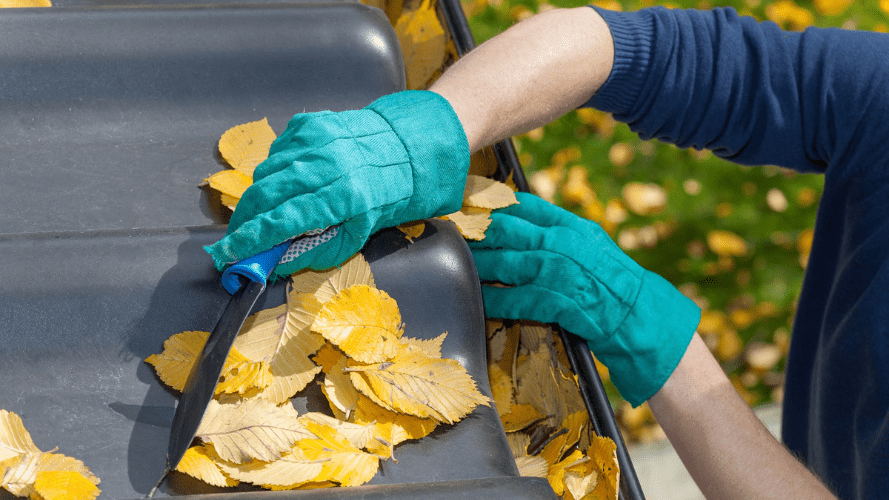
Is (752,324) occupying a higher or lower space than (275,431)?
lower

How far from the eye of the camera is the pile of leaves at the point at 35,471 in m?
0.62

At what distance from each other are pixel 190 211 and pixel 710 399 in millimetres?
807

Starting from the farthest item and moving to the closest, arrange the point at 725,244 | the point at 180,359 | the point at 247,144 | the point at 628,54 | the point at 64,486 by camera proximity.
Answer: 1. the point at 725,244
2. the point at 628,54
3. the point at 247,144
4. the point at 180,359
5. the point at 64,486

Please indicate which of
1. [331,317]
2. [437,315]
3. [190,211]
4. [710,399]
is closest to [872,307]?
[710,399]

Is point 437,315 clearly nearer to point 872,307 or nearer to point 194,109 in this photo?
point 194,109

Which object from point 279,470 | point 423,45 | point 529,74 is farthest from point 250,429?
point 423,45

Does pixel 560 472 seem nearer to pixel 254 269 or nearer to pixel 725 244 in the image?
pixel 254 269

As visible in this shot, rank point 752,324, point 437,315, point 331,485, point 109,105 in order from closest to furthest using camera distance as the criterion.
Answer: point 331,485 < point 437,315 < point 109,105 < point 752,324

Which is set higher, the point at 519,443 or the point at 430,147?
the point at 430,147

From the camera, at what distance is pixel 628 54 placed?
1.11 metres

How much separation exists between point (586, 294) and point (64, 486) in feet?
2.23

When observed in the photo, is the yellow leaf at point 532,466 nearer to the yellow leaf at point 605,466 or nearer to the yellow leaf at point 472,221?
the yellow leaf at point 605,466

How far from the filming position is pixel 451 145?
88cm

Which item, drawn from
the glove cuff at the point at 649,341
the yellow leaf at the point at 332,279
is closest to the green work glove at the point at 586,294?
the glove cuff at the point at 649,341
